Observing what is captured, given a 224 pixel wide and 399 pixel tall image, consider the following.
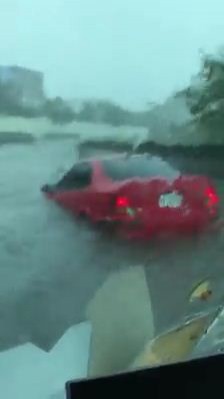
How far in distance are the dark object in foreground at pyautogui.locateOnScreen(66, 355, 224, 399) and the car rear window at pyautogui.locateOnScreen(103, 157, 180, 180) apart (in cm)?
35

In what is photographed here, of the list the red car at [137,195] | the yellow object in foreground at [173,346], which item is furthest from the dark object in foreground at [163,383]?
the red car at [137,195]

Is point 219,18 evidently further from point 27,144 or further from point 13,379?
point 13,379

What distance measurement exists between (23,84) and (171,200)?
0.35 metres

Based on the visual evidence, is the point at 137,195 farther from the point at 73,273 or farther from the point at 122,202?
the point at 73,273

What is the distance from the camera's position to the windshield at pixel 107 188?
140 centimetres

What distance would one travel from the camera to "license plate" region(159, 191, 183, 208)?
5.00ft

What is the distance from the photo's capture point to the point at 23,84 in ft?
4.59

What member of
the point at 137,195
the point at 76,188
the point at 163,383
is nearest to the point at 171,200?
the point at 137,195

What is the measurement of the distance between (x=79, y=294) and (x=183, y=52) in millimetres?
487

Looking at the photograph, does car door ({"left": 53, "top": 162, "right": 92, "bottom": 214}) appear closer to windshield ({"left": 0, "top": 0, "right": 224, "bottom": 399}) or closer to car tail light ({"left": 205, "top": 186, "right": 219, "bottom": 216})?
windshield ({"left": 0, "top": 0, "right": 224, "bottom": 399})

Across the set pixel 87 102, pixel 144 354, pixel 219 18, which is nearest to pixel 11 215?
pixel 87 102

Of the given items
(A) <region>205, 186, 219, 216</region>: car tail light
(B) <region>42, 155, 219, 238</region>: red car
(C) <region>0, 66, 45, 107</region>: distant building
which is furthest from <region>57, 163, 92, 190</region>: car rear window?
(A) <region>205, 186, 219, 216</region>: car tail light

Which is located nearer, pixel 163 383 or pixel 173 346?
pixel 163 383

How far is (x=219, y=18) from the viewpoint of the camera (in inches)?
61.2
